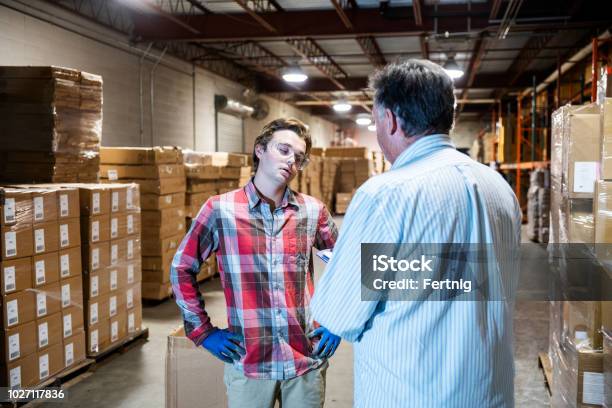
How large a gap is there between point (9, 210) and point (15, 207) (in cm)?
6

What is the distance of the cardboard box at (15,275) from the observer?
388cm

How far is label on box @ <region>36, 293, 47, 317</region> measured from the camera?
4184mm

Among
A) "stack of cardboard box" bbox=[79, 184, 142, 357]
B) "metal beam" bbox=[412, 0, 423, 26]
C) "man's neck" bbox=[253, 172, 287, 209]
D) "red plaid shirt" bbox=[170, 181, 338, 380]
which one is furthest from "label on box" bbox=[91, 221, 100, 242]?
"metal beam" bbox=[412, 0, 423, 26]

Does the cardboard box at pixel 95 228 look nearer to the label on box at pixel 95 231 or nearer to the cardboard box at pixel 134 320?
the label on box at pixel 95 231

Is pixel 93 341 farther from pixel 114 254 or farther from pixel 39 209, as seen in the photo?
pixel 39 209

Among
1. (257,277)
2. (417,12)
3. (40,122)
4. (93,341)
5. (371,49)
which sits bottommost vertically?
(93,341)

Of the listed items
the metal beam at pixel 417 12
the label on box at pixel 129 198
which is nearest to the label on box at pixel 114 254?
the label on box at pixel 129 198

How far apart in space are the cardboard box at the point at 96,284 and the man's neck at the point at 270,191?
10.7ft

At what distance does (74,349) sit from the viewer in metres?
4.67

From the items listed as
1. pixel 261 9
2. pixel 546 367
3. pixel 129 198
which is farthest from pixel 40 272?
pixel 261 9

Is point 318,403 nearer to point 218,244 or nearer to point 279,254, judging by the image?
point 279,254

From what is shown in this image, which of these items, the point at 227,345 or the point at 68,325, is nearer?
the point at 227,345

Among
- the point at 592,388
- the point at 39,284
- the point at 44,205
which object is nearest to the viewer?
the point at 592,388

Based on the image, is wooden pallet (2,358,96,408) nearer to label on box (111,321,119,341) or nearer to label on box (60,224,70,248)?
label on box (111,321,119,341)
